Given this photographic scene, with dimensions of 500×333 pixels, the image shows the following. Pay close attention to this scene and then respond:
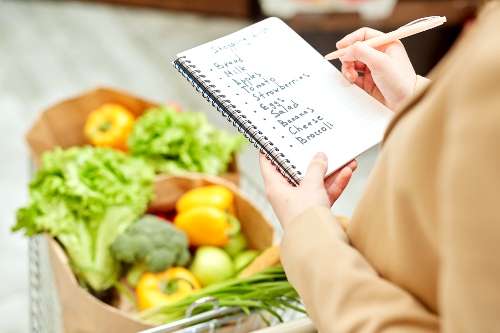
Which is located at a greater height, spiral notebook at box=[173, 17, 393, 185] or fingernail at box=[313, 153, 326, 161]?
spiral notebook at box=[173, 17, 393, 185]

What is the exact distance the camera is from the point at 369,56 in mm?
673

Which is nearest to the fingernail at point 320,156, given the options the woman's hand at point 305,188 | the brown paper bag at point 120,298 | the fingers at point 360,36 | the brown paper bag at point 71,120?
the woman's hand at point 305,188

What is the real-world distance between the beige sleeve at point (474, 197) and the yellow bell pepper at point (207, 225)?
0.72 m

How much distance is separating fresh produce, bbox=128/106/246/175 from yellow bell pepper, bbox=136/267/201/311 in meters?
0.29

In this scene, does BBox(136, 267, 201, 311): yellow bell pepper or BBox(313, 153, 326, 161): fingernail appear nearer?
BBox(313, 153, 326, 161): fingernail

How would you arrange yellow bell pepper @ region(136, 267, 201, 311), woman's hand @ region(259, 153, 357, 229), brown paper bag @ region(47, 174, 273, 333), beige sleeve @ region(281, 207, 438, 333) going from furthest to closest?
yellow bell pepper @ region(136, 267, 201, 311) < brown paper bag @ region(47, 174, 273, 333) < woman's hand @ region(259, 153, 357, 229) < beige sleeve @ region(281, 207, 438, 333)

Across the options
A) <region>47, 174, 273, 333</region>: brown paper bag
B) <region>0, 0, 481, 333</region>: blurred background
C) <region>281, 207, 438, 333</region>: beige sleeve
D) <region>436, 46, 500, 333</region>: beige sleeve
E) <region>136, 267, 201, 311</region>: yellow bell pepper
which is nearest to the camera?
<region>436, 46, 500, 333</region>: beige sleeve

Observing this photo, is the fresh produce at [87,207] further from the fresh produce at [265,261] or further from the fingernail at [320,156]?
the fingernail at [320,156]

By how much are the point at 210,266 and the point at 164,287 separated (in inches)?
3.9

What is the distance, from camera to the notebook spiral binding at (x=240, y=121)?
0.61 meters

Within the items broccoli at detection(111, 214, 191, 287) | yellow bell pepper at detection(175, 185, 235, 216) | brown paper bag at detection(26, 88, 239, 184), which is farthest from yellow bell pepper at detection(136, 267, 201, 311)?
brown paper bag at detection(26, 88, 239, 184)

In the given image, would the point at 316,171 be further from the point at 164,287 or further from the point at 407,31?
the point at 164,287

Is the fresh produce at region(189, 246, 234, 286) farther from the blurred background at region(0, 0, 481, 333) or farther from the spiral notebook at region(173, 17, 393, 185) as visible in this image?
the blurred background at region(0, 0, 481, 333)

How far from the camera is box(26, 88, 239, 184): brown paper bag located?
3.87ft
